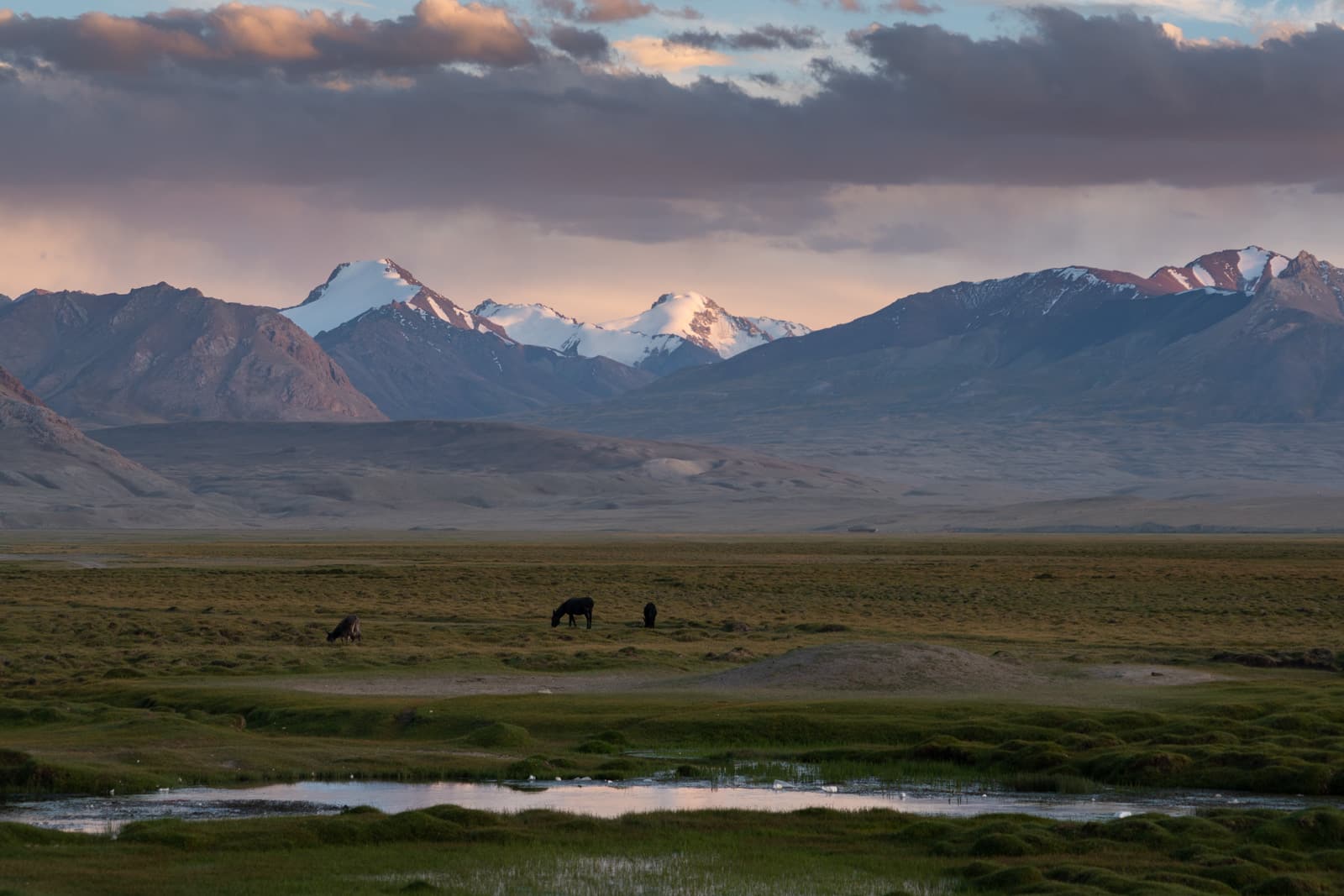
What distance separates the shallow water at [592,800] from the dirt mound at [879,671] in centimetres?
1117

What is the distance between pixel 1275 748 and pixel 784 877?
12.8 meters

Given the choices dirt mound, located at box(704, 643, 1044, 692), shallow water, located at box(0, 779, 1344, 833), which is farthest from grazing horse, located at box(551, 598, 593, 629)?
shallow water, located at box(0, 779, 1344, 833)

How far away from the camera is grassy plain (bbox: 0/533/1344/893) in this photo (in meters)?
21.7

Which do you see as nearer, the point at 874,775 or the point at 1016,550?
the point at 874,775

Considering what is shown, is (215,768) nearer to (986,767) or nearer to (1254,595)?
(986,767)

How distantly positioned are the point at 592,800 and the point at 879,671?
600 inches

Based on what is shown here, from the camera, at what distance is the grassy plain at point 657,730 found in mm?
21719

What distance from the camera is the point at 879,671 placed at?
41281 mm

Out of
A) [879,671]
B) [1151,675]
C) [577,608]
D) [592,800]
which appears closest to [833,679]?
[879,671]

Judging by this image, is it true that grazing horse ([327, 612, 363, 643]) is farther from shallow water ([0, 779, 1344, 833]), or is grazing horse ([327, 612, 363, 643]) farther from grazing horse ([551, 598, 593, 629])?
shallow water ([0, 779, 1344, 833])

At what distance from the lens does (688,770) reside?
1196 inches

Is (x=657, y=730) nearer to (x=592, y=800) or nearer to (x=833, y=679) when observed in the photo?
(x=833, y=679)

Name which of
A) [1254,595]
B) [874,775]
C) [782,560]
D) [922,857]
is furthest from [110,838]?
[782,560]

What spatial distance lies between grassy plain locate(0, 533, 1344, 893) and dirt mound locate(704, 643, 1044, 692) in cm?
123
